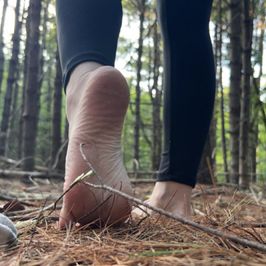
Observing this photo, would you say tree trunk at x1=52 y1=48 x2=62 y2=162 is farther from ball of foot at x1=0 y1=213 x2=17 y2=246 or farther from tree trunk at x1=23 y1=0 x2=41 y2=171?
ball of foot at x1=0 y1=213 x2=17 y2=246

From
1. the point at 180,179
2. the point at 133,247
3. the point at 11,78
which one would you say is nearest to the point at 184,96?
the point at 180,179

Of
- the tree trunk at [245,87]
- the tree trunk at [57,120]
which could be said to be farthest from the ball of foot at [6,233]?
the tree trunk at [57,120]

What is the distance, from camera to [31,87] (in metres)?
3.83

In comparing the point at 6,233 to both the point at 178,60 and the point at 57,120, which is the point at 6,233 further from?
the point at 57,120

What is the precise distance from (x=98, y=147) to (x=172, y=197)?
257 mm

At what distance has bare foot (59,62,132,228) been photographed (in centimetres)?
106

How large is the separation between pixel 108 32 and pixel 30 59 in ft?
8.43

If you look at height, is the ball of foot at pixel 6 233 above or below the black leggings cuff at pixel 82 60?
below

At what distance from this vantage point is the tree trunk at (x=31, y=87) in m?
3.60

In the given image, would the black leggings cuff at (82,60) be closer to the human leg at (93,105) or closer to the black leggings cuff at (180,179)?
the human leg at (93,105)

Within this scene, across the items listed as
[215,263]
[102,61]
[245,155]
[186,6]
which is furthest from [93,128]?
[245,155]

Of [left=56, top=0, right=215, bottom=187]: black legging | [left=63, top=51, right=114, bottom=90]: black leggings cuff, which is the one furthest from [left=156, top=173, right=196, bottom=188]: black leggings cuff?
[left=63, top=51, right=114, bottom=90]: black leggings cuff

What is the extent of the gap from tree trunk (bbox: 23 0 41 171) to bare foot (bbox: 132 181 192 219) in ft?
8.16

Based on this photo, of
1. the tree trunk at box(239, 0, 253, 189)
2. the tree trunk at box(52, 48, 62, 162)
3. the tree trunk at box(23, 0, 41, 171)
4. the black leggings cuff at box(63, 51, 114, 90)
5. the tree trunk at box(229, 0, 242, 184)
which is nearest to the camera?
the black leggings cuff at box(63, 51, 114, 90)
